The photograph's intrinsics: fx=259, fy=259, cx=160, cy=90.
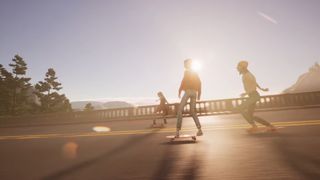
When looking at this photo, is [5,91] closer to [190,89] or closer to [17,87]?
[17,87]

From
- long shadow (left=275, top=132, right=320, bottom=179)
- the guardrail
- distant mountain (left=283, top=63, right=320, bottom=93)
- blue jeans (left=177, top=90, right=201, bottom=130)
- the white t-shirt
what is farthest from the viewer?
distant mountain (left=283, top=63, right=320, bottom=93)

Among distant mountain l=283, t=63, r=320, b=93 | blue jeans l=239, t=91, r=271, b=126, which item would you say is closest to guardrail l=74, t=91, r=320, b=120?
blue jeans l=239, t=91, r=271, b=126

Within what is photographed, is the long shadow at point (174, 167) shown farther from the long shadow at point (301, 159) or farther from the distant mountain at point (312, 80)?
the distant mountain at point (312, 80)

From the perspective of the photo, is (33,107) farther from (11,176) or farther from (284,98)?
(11,176)

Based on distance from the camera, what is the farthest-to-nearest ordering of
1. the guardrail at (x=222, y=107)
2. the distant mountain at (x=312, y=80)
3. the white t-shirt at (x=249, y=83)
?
the distant mountain at (x=312, y=80), the guardrail at (x=222, y=107), the white t-shirt at (x=249, y=83)

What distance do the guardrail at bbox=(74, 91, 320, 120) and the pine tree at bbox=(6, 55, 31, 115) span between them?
24359mm

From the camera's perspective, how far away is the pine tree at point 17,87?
41.0 meters

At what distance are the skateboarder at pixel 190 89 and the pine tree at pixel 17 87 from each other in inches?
1615

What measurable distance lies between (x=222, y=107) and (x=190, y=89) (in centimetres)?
1320

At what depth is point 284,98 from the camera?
60.3ft

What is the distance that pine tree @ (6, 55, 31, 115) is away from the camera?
41.0m

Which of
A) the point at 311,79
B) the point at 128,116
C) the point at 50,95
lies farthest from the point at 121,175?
the point at 311,79

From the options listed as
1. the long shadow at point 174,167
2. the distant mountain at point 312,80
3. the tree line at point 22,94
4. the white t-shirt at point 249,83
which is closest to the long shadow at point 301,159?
the long shadow at point 174,167

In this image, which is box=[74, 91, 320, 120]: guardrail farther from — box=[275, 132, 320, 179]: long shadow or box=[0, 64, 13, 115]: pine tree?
box=[0, 64, 13, 115]: pine tree
